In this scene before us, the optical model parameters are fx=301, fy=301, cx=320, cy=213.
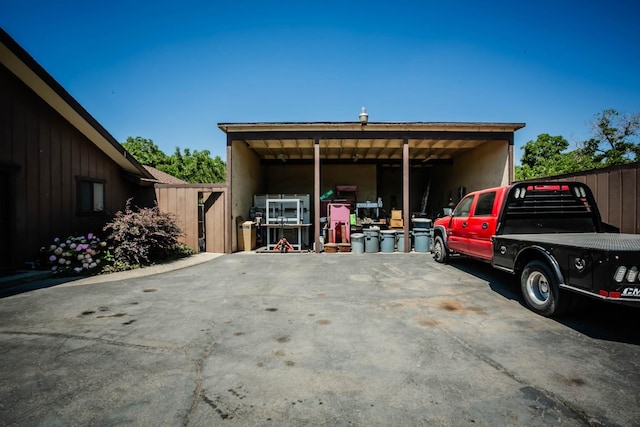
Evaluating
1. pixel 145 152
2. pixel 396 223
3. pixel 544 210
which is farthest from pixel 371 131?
pixel 145 152

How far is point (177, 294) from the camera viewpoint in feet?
19.2

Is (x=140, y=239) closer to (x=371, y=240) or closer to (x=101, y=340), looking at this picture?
(x=101, y=340)

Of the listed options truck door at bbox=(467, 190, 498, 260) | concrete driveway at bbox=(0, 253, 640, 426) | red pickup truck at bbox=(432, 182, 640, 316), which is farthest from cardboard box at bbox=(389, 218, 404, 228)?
concrete driveway at bbox=(0, 253, 640, 426)

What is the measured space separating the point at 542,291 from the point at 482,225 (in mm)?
2029

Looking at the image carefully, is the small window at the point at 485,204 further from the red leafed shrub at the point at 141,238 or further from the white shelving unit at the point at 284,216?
the red leafed shrub at the point at 141,238

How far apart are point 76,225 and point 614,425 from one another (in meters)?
12.2

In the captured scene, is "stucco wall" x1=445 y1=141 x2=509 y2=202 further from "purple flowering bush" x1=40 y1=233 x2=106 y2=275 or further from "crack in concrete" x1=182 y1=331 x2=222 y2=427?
"purple flowering bush" x1=40 y1=233 x2=106 y2=275

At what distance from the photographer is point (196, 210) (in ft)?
38.7

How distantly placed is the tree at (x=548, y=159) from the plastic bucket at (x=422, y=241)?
19.1 meters

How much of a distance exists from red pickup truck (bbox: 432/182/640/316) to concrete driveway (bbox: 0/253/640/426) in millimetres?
577

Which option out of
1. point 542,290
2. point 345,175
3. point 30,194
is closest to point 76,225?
point 30,194

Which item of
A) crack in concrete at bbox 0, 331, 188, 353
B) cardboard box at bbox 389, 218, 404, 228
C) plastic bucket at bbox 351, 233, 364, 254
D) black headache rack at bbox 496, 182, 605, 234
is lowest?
crack in concrete at bbox 0, 331, 188, 353

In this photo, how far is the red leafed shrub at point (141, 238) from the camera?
8.73 metres

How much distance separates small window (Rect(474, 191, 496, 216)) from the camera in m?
6.36
